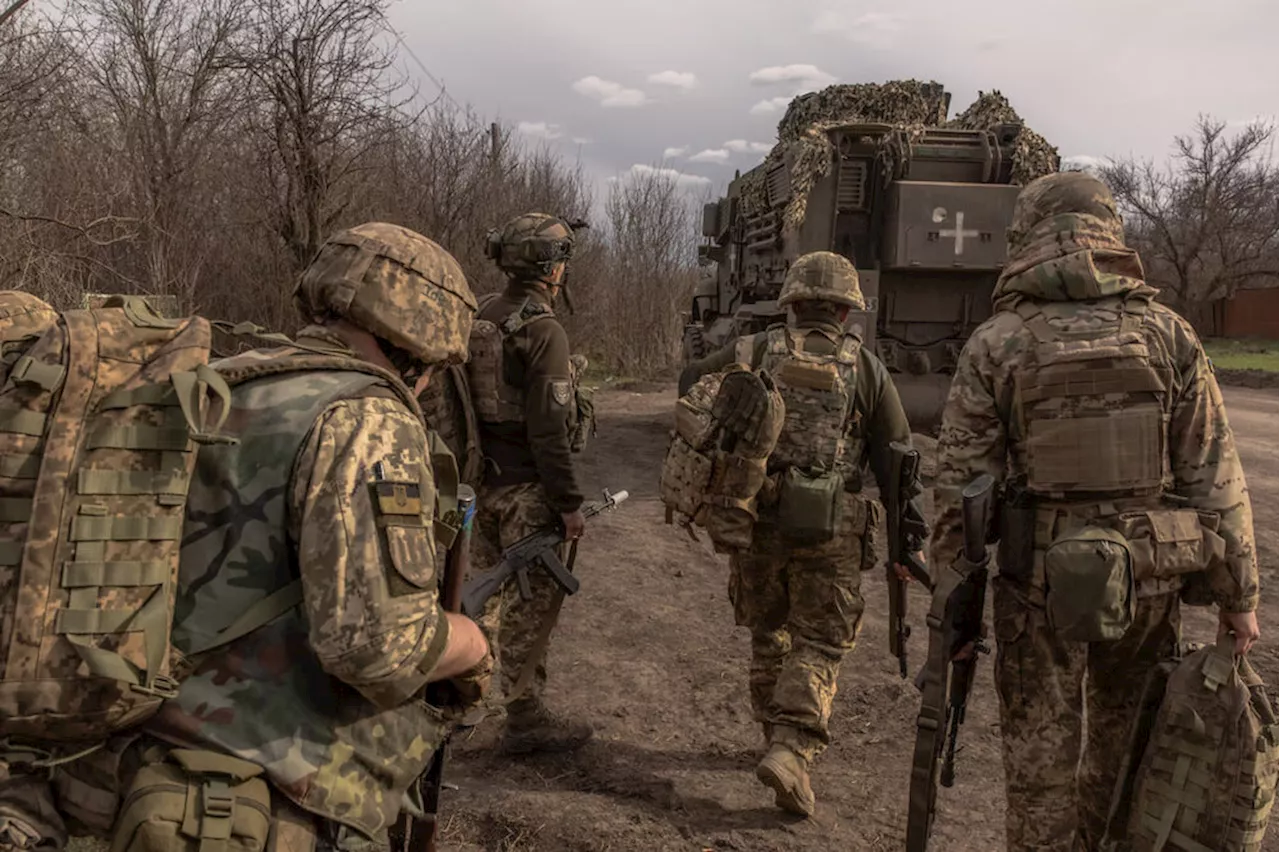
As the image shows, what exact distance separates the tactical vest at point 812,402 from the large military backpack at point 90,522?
8.30 ft

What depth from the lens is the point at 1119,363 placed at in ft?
8.63

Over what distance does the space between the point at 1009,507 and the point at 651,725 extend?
213 cm

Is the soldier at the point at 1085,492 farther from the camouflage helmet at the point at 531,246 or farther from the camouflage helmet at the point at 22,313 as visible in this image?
the camouflage helmet at the point at 22,313

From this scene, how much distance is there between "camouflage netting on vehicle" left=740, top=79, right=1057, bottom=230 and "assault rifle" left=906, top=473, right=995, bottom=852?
6.37 meters

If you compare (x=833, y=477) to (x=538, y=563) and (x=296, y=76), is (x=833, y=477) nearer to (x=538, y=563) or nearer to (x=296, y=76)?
(x=538, y=563)

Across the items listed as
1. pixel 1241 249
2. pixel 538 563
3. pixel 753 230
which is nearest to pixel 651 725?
pixel 538 563

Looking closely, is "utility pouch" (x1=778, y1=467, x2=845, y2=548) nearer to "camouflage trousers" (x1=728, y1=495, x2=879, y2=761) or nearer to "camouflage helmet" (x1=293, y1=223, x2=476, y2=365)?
"camouflage trousers" (x1=728, y1=495, x2=879, y2=761)

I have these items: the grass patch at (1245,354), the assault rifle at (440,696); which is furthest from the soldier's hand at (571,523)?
the grass patch at (1245,354)

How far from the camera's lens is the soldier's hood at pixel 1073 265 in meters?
2.69

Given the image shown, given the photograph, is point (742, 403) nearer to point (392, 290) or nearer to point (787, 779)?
point (787, 779)

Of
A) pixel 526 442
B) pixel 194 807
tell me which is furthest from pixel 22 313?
pixel 526 442

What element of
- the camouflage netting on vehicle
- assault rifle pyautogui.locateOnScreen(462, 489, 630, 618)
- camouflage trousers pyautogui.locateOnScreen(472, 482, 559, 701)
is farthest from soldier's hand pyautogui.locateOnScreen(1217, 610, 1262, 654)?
the camouflage netting on vehicle

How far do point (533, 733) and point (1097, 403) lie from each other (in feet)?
8.58

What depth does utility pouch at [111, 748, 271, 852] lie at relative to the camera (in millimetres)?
1538
